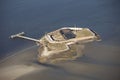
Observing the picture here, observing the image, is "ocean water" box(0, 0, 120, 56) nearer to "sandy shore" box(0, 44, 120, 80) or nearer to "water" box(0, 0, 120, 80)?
"water" box(0, 0, 120, 80)

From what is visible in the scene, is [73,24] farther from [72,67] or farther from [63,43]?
[72,67]

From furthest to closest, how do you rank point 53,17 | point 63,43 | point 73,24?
point 53,17, point 73,24, point 63,43

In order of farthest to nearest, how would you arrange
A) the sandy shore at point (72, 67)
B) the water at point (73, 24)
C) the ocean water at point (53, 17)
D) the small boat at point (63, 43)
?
the ocean water at point (53, 17)
the small boat at point (63, 43)
the water at point (73, 24)
the sandy shore at point (72, 67)

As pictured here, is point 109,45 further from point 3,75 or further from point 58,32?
point 3,75

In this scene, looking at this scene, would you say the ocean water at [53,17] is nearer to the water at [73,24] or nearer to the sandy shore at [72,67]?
the water at [73,24]

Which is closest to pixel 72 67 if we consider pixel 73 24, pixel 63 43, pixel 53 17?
pixel 63 43

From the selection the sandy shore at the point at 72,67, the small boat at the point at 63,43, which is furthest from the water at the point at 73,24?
the small boat at the point at 63,43

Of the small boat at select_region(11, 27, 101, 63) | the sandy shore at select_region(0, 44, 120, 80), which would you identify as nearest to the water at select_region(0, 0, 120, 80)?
the sandy shore at select_region(0, 44, 120, 80)
